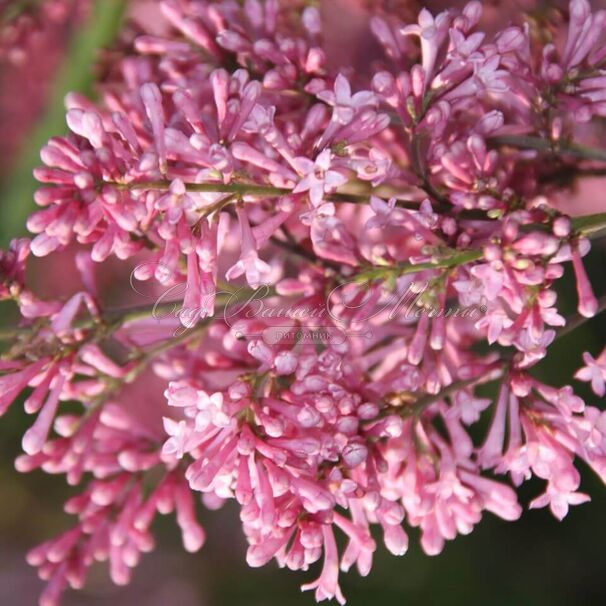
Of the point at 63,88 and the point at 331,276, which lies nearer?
the point at 331,276

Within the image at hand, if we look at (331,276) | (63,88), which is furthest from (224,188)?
(63,88)

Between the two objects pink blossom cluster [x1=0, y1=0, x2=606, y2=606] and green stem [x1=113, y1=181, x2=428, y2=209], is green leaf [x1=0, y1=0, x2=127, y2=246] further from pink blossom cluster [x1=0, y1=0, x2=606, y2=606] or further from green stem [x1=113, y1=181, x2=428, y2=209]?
green stem [x1=113, y1=181, x2=428, y2=209]

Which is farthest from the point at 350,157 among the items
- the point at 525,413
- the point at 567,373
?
the point at 567,373

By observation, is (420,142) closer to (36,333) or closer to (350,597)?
(36,333)

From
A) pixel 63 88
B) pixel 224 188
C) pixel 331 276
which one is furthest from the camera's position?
pixel 63 88

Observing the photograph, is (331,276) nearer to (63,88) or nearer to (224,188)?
(224,188)

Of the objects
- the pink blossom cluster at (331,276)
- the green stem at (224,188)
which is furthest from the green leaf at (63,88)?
the green stem at (224,188)
